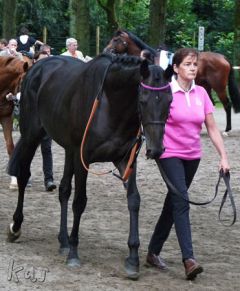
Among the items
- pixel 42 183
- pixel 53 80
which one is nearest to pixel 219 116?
pixel 42 183

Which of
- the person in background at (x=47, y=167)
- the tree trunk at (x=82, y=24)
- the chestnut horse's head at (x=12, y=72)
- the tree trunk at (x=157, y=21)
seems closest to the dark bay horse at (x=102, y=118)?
the chestnut horse's head at (x=12, y=72)

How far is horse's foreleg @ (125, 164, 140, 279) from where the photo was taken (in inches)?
229

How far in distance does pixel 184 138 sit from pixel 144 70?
68 cm

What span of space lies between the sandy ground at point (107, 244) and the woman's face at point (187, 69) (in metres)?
1.59

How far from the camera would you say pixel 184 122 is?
228 inches

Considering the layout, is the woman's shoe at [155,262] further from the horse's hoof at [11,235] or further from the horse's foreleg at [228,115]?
the horse's foreleg at [228,115]

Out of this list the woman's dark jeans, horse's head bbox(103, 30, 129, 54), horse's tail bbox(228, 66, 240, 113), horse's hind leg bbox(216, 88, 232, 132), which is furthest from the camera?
horse's hind leg bbox(216, 88, 232, 132)

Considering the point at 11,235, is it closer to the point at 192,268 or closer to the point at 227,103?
the point at 192,268

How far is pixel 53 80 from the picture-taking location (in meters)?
7.21

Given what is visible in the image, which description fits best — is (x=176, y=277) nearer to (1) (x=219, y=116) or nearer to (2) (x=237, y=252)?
(2) (x=237, y=252)

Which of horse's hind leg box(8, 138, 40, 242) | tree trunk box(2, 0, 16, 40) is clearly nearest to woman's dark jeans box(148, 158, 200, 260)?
horse's hind leg box(8, 138, 40, 242)

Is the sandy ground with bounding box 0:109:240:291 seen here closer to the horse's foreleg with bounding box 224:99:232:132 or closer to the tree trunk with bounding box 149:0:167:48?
the horse's foreleg with bounding box 224:99:232:132

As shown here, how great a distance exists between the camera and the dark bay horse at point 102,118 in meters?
5.50

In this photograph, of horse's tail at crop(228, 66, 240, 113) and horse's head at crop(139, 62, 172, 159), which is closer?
Answer: horse's head at crop(139, 62, 172, 159)
